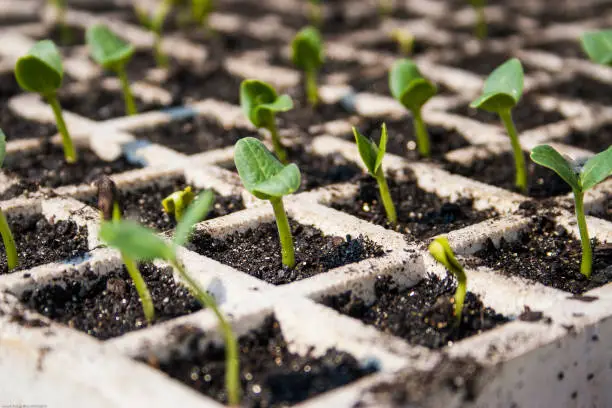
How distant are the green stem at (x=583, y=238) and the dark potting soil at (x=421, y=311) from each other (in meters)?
0.22

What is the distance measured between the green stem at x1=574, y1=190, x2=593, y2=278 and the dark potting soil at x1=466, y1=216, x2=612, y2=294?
0.05 ft

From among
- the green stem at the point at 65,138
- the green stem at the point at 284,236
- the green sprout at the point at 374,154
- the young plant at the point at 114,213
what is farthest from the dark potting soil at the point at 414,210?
the green stem at the point at 65,138

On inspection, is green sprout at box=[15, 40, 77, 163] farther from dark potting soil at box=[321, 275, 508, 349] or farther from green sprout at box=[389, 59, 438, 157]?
dark potting soil at box=[321, 275, 508, 349]

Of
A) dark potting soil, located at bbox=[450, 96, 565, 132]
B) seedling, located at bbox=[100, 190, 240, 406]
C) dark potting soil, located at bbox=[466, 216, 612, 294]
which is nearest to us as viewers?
seedling, located at bbox=[100, 190, 240, 406]

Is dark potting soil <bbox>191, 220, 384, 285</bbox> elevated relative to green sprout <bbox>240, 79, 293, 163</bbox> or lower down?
lower down

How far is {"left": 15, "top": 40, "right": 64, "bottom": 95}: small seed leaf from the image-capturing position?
208 cm

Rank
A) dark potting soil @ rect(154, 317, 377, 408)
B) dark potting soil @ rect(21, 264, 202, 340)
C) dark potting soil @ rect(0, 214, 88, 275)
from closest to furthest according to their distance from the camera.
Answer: dark potting soil @ rect(154, 317, 377, 408) → dark potting soil @ rect(21, 264, 202, 340) → dark potting soil @ rect(0, 214, 88, 275)

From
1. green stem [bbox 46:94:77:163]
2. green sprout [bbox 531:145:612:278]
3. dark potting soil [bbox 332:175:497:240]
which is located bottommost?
green stem [bbox 46:94:77:163]

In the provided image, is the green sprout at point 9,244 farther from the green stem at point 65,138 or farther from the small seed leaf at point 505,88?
the small seed leaf at point 505,88

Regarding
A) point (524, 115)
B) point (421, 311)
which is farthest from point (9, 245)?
point (524, 115)

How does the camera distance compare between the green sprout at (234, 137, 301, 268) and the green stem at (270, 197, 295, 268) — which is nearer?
the green sprout at (234, 137, 301, 268)

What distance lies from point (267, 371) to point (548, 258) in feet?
2.11

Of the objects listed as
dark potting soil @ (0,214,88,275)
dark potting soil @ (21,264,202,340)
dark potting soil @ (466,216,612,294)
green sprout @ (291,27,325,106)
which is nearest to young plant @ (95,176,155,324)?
dark potting soil @ (21,264,202,340)

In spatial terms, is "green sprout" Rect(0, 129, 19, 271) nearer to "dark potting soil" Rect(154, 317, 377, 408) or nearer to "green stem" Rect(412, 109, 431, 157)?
"dark potting soil" Rect(154, 317, 377, 408)
